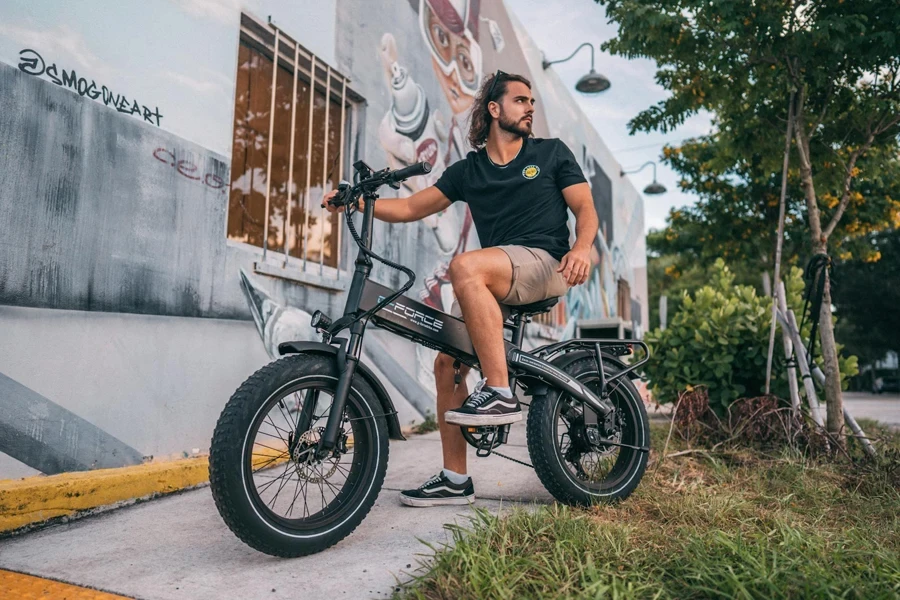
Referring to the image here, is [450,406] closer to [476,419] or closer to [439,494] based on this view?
[439,494]

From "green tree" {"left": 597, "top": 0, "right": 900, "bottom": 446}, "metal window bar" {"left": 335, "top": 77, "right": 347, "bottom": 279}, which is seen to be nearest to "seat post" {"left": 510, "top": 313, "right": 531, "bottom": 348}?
"metal window bar" {"left": 335, "top": 77, "right": 347, "bottom": 279}

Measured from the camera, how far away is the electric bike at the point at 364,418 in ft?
6.32

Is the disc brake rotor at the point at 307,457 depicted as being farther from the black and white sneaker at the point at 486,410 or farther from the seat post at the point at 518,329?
the seat post at the point at 518,329

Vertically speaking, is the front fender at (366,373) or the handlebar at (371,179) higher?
the handlebar at (371,179)

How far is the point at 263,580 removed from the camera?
184 cm

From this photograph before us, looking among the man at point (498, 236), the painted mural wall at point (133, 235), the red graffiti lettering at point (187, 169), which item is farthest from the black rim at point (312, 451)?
the red graffiti lettering at point (187, 169)

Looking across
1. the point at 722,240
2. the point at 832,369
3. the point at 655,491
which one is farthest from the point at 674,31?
the point at 722,240

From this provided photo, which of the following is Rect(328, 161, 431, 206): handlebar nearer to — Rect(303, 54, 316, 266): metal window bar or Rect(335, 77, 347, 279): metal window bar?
Rect(303, 54, 316, 266): metal window bar

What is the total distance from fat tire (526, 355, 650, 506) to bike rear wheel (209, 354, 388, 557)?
2.06ft

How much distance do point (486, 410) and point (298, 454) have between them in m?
0.69

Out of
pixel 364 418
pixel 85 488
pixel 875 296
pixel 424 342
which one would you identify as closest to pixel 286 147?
pixel 424 342

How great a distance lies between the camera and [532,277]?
8.34 ft

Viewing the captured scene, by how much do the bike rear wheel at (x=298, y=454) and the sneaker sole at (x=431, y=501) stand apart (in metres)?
0.32

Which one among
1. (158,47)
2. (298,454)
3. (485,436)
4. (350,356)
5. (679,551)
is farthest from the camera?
(158,47)
